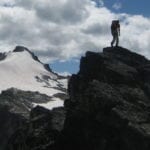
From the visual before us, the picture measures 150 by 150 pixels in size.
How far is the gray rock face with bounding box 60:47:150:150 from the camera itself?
5378cm

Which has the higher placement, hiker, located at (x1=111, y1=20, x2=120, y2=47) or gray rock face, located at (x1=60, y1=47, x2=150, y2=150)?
hiker, located at (x1=111, y1=20, x2=120, y2=47)

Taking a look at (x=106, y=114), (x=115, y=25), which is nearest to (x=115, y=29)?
(x=115, y=25)

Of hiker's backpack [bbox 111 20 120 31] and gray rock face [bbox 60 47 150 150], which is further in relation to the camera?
hiker's backpack [bbox 111 20 120 31]

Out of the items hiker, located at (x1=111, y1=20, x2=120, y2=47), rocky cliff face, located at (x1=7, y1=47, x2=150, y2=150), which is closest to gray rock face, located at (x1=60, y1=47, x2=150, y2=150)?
rocky cliff face, located at (x1=7, y1=47, x2=150, y2=150)

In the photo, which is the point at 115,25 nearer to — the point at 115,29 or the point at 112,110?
the point at 115,29

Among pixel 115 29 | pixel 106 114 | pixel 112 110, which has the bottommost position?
pixel 106 114

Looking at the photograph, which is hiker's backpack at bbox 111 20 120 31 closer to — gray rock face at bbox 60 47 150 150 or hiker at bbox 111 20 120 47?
hiker at bbox 111 20 120 47

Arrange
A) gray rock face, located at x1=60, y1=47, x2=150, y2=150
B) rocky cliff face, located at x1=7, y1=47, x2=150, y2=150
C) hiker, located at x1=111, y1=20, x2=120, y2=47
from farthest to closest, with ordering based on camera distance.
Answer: hiker, located at x1=111, y1=20, x2=120, y2=47 → rocky cliff face, located at x1=7, y1=47, x2=150, y2=150 → gray rock face, located at x1=60, y1=47, x2=150, y2=150

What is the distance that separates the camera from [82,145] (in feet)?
191

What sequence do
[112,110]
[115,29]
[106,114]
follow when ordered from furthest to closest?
[115,29] < [106,114] < [112,110]

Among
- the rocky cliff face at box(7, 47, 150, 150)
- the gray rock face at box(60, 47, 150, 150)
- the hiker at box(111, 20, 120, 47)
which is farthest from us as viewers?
the hiker at box(111, 20, 120, 47)

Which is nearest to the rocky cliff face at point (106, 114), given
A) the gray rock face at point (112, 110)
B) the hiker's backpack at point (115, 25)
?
the gray rock face at point (112, 110)

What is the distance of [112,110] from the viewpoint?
55.3 metres

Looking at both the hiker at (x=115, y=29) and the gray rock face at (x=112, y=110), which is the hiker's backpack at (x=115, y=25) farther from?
the gray rock face at (x=112, y=110)
